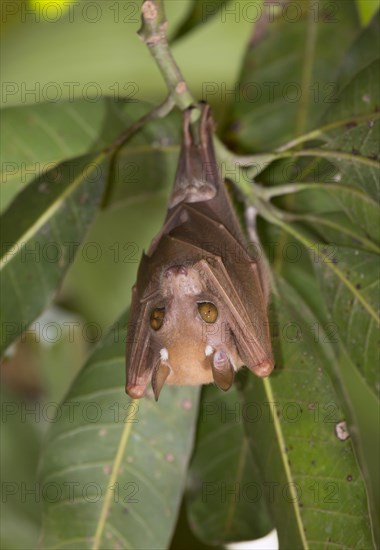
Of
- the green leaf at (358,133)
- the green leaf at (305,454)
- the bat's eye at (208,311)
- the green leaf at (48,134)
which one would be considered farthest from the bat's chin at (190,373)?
the green leaf at (48,134)

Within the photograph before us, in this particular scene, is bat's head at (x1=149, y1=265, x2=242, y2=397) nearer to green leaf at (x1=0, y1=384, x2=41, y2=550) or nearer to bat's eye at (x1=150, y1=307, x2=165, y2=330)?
bat's eye at (x1=150, y1=307, x2=165, y2=330)

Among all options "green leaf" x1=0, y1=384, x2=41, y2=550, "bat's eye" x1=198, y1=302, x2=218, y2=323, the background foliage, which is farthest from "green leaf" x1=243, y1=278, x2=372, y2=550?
"green leaf" x1=0, y1=384, x2=41, y2=550

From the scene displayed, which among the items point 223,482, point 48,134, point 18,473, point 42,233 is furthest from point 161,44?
point 18,473

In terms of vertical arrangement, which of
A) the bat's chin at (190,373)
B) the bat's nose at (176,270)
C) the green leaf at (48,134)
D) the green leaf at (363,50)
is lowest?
the bat's chin at (190,373)

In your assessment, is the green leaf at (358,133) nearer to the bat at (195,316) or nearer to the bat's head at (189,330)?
the bat at (195,316)

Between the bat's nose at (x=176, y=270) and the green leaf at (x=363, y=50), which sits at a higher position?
the green leaf at (x=363, y=50)

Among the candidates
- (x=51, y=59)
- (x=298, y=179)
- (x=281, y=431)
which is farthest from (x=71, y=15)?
(x=281, y=431)
